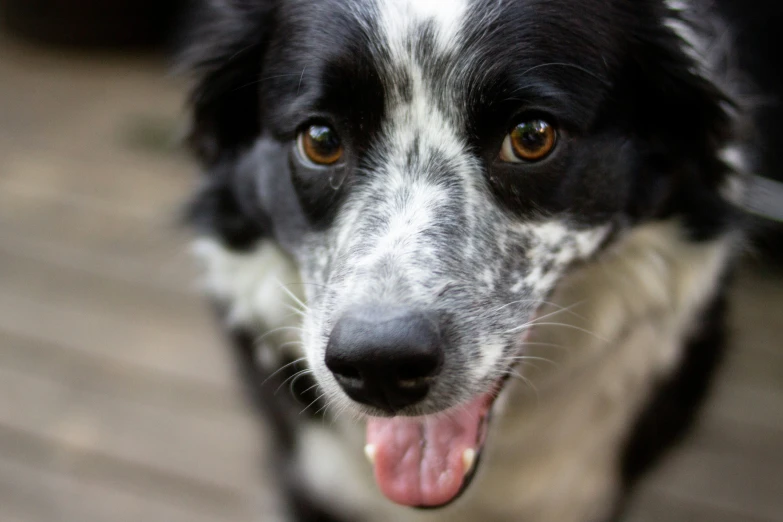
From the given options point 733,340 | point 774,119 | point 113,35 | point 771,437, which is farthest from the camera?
point 113,35

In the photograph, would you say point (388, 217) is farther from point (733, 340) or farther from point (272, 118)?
point (733, 340)

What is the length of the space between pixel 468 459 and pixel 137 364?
5.93 ft

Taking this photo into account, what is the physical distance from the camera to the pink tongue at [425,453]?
5.48 ft

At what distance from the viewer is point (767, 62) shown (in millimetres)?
3188

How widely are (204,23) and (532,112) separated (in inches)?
33.7

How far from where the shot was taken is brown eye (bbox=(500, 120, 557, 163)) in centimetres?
166

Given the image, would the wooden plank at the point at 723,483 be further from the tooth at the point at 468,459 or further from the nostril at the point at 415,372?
the nostril at the point at 415,372

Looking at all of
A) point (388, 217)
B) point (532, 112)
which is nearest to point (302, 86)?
point (388, 217)

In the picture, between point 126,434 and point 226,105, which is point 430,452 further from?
point 126,434

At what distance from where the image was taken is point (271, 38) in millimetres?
1893

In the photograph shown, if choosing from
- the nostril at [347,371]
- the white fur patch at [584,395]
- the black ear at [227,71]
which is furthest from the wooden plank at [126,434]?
the nostril at [347,371]

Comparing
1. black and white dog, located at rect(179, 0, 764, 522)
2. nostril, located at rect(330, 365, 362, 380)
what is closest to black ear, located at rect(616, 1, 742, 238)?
black and white dog, located at rect(179, 0, 764, 522)

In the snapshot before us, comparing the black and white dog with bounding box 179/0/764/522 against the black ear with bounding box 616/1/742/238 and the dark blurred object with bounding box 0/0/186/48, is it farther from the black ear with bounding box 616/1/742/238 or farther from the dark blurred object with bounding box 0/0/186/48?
the dark blurred object with bounding box 0/0/186/48

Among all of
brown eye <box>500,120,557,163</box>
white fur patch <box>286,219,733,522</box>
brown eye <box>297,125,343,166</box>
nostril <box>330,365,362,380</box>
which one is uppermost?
brown eye <box>500,120,557,163</box>
